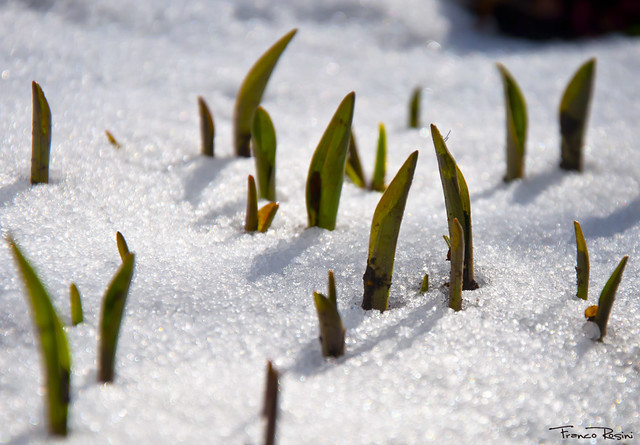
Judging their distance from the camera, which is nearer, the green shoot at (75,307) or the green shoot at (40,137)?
the green shoot at (75,307)

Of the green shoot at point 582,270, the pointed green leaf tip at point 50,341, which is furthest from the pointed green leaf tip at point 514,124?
the pointed green leaf tip at point 50,341

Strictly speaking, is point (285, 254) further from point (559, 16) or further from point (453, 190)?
point (559, 16)

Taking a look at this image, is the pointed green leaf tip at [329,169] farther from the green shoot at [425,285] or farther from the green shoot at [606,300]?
the green shoot at [606,300]

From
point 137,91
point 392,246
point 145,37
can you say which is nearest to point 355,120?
point 137,91

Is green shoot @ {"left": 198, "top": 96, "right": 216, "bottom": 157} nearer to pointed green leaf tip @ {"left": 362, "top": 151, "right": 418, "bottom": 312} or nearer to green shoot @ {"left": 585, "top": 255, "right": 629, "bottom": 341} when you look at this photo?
pointed green leaf tip @ {"left": 362, "top": 151, "right": 418, "bottom": 312}

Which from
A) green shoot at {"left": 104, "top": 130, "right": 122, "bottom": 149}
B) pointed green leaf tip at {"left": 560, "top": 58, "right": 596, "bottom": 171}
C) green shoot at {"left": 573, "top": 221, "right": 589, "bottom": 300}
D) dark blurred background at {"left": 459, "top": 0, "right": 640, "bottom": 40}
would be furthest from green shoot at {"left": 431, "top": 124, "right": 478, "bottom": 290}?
dark blurred background at {"left": 459, "top": 0, "right": 640, "bottom": 40}
